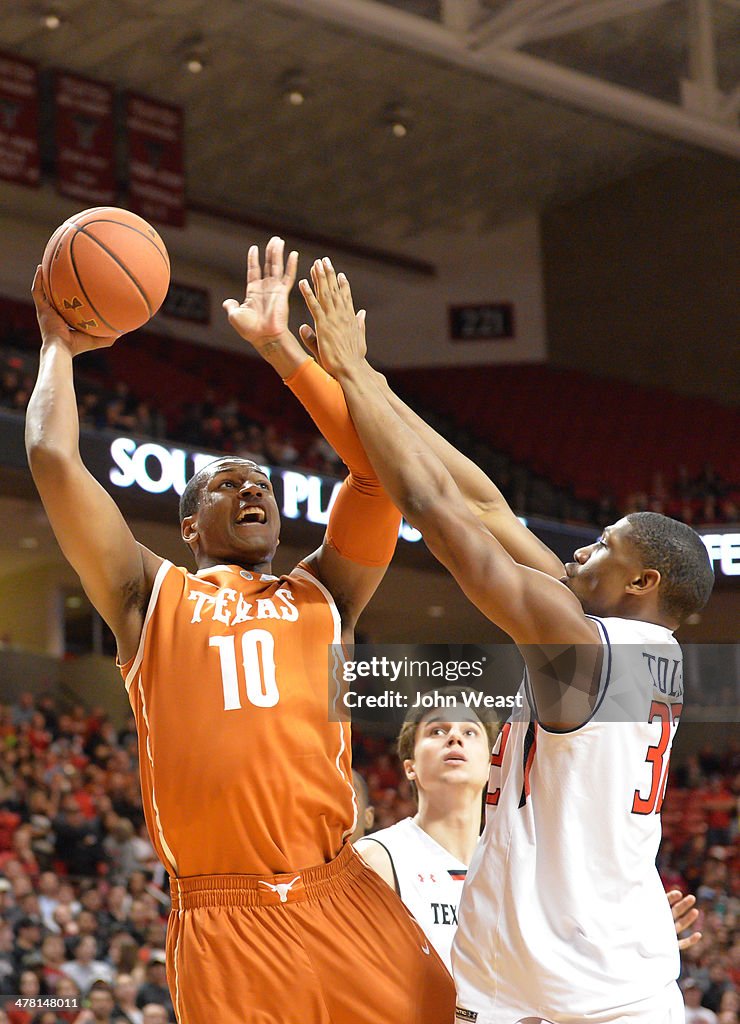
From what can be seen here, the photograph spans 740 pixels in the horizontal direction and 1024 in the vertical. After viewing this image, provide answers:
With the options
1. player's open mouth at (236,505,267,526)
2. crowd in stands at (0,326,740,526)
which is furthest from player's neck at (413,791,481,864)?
crowd in stands at (0,326,740,526)

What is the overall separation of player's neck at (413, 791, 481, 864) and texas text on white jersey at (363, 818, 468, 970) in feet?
0.12

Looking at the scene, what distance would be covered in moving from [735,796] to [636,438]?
636 centimetres

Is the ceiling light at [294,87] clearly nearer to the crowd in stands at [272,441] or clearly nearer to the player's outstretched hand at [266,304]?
the crowd in stands at [272,441]

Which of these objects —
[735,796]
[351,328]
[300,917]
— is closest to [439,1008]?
[300,917]

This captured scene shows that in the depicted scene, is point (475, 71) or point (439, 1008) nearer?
point (439, 1008)

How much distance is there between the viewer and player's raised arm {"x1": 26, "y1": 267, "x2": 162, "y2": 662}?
3.02 meters

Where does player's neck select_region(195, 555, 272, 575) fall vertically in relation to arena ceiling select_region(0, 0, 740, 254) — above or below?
below

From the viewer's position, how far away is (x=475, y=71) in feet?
52.3

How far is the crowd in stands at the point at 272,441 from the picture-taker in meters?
14.8

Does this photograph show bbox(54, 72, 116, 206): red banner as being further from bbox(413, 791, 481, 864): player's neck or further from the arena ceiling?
bbox(413, 791, 481, 864): player's neck

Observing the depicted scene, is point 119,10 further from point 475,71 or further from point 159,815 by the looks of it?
point 159,815

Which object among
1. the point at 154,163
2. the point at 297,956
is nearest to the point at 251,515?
the point at 297,956

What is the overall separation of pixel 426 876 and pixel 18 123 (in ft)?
44.4

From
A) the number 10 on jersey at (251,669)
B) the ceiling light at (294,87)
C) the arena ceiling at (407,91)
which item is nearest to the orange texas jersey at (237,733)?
the number 10 on jersey at (251,669)
